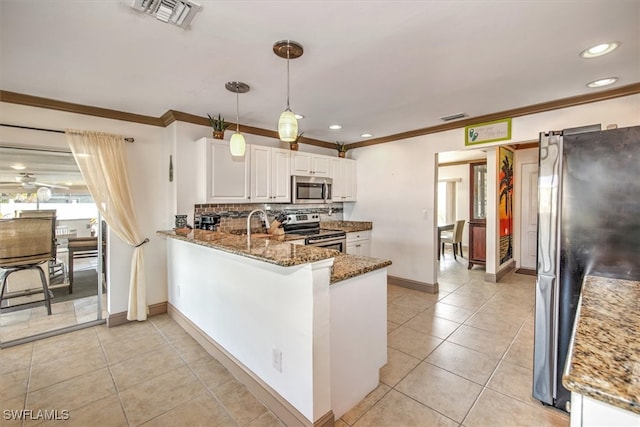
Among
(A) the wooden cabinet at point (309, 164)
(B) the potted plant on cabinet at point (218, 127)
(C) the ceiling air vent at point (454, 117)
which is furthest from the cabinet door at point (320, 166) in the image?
(C) the ceiling air vent at point (454, 117)

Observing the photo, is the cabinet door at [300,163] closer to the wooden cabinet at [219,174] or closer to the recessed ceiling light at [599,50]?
the wooden cabinet at [219,174]

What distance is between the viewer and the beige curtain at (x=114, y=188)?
2.89 metres

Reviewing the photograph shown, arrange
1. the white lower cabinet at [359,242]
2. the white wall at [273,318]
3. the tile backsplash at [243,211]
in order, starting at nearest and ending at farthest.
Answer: the white wall at [273,318] < the tile backsplash at [243,211] < the white lower cabinet at [359,242]

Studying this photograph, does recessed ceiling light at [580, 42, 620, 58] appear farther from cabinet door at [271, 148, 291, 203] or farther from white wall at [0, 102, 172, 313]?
white wall at [0, 102, 172, 313]

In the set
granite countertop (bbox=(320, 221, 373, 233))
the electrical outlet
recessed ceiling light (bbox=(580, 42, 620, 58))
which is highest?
recessed ceiling light (bbox=(580, 42, 620, 58))

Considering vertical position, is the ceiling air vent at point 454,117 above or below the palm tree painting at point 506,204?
above

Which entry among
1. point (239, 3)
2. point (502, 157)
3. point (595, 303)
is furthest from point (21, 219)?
point (502, 157)

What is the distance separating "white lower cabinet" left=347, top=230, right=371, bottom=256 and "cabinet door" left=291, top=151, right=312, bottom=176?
1.20 meters

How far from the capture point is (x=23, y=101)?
2.62m

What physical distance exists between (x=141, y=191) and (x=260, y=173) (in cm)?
138

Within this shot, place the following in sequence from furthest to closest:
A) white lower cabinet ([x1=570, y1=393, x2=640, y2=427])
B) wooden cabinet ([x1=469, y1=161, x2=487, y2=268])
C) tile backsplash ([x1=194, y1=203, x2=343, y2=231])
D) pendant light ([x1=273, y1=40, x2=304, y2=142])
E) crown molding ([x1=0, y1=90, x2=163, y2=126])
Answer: wooden cabinet ([x1=469, y1=161, x2=487, y2=268]) < tile backsplash ([x1=194, y1=203, x2=343, y2=231]) < crown molding ([x1=0, y1=90, x2=163, y2=126]) < pendant light ([x1=273, y1=40, x2=304, y2=142]) < white lower cabinet ([x1=570, y1=393, x2=640, y2=427])

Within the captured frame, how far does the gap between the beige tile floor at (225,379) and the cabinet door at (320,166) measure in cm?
233

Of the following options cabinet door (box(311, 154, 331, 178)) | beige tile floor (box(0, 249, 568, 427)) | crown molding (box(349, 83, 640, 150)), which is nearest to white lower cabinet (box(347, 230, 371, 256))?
cabinet door (box(311, 154, 331, 178))

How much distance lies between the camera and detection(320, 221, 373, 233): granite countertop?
15.4 feet
